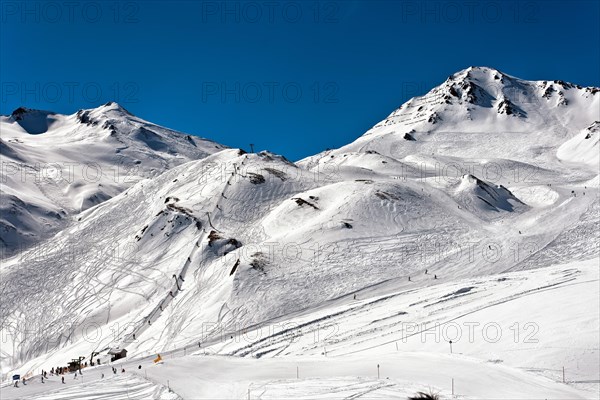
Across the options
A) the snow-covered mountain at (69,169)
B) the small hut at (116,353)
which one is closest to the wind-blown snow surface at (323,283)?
the small hut at (116,353)

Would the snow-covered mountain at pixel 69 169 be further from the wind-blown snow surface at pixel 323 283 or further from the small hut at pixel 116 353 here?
the small hut at pixel 116 353

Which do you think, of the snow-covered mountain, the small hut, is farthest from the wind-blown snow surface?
the snow-covered mountain

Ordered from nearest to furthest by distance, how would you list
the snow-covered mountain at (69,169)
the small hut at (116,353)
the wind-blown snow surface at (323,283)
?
1. the wind-blown snow surface at (323,283)
2. the small hut at (116,353)
3. the snow-covered mountain at (69,169)

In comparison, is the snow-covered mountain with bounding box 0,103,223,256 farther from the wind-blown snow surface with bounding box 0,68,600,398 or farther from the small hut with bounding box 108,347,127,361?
the small hut with bounding box 108,347,127,361

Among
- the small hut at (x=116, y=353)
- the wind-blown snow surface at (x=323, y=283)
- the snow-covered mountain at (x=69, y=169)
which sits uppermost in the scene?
the snow-covered mountain at (x=69, y=169)

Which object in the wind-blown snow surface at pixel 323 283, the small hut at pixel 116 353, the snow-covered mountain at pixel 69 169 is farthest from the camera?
the snow-covered mountain at pixel 69 169

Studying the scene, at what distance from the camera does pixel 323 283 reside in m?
48.9

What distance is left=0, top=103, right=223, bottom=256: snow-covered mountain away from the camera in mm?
93812

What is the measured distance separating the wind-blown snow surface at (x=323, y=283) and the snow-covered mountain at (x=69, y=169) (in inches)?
574

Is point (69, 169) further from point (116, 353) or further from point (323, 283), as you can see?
point (323, 283)

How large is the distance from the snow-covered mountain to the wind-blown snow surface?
14570 millimetres

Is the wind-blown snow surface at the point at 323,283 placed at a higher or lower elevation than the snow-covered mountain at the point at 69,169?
lower

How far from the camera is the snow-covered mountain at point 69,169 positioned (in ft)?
308

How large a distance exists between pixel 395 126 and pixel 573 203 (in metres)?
122
